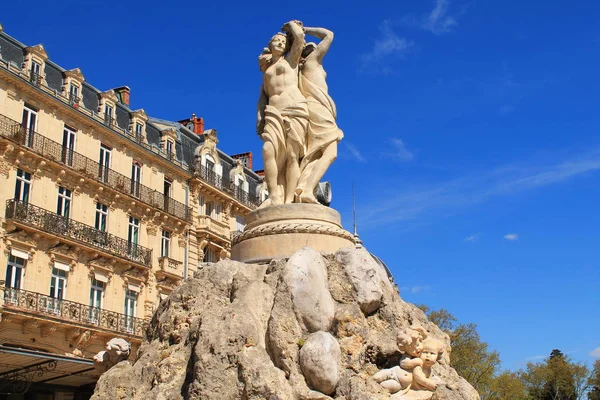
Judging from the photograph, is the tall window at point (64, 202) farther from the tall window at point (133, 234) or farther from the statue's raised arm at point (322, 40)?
the statue's raised arm at point (322, 40)

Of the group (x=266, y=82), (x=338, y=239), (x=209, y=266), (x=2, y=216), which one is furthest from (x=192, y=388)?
(x=2, y=216)

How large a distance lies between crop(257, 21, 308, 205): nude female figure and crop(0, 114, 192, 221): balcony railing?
18.3m

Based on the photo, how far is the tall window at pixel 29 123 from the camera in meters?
26.2

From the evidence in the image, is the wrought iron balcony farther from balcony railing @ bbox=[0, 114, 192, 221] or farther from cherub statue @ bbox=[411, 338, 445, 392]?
cherub statue @ bbox=[411, 338, 445, 392]

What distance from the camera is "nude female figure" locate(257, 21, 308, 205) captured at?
32.1 feet

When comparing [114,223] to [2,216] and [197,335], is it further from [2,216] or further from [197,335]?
[197,335]

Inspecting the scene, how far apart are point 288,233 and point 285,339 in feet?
7.29

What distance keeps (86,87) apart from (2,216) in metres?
8.41

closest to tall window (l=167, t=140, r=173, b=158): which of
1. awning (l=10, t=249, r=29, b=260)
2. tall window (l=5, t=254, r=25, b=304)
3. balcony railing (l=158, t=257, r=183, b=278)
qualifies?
balcony railing (l=158, t=257, r=183, b=278)

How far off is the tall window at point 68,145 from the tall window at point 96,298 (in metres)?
5.25

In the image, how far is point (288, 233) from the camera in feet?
29.1

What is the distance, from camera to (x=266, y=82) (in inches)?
404

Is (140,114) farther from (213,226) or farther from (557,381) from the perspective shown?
(557,381)

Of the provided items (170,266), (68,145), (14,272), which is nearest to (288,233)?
(14,272)
